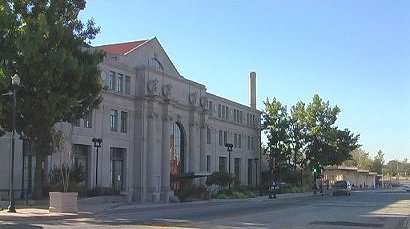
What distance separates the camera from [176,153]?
6341 centimetres

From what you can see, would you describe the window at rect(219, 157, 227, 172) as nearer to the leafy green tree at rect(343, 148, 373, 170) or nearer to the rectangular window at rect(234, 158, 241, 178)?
the rectangular window at rect(234, 158, 241, 178)

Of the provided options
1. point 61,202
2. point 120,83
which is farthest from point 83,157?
point 61,202

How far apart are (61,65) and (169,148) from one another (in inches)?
1153

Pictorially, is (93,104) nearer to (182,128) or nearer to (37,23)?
(37,23)

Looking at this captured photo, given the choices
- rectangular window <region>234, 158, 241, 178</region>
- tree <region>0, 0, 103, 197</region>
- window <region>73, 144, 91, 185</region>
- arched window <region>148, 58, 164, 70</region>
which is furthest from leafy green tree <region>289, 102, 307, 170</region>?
tree <region>0, 0, 103, 197</region>

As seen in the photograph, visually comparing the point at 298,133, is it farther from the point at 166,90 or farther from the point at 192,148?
the point at 166,90

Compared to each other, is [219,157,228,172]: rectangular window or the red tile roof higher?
the red tile roof

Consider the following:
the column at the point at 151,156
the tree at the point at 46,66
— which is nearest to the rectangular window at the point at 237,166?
the column at the point at 151,156

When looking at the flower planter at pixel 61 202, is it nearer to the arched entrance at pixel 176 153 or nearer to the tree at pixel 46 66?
the tree at pixel 46 66

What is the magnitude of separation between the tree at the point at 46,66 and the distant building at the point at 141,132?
7777 mm

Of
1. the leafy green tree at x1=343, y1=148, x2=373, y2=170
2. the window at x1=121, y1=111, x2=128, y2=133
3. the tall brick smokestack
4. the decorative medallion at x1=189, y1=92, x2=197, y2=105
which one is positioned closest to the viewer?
the window at x1=121, y1=111, x2=128, y2=133

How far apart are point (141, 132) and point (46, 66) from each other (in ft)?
80.5

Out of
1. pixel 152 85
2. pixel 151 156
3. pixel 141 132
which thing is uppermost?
pixel 152 85

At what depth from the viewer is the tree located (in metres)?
30.8
